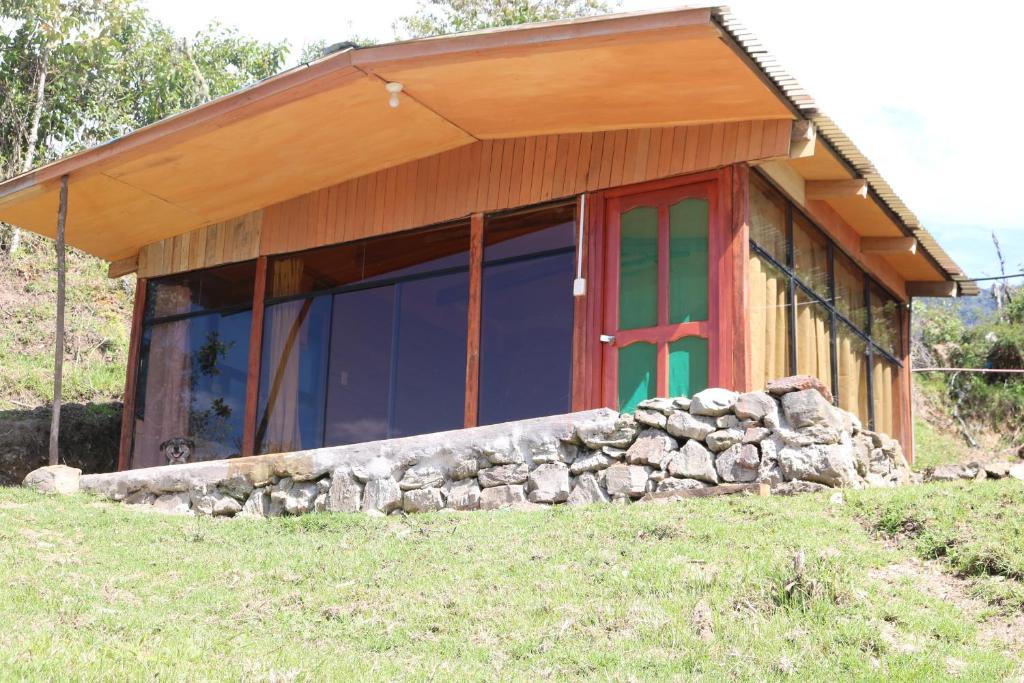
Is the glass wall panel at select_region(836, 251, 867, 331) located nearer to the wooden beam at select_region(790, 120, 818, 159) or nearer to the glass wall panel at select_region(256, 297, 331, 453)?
the wooden beam at select_region(790, 120, 818, 159)

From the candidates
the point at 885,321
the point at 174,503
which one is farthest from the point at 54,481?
the point at 885,321

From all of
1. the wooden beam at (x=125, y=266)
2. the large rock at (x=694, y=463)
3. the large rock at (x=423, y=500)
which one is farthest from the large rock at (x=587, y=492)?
the wooden beam at (x=125, y=266)

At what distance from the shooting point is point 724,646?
15.9 feet

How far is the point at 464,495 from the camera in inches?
335

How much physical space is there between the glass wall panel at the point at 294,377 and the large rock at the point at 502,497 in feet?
9.85

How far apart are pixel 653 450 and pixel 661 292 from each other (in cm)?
153

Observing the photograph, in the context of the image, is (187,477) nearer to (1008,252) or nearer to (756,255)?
(756,255)

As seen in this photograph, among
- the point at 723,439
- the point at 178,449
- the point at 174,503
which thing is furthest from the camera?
the point at 178,449

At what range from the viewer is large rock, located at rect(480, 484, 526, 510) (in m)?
8.27

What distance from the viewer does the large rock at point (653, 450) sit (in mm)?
7903

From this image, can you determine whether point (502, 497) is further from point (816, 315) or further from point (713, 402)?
point (816, 315)

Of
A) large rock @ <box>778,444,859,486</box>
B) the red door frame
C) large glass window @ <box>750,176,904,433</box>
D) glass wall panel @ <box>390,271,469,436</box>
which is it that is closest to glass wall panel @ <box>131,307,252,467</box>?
glass wall panel @ <box>390,271,469,436</box>

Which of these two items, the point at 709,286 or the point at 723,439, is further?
the point at 709,286

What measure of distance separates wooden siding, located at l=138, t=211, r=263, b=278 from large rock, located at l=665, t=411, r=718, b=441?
5.63 metres
